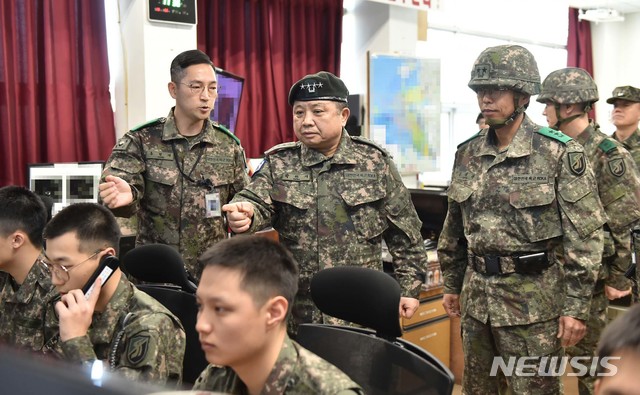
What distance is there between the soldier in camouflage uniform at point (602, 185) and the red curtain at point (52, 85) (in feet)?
9.29

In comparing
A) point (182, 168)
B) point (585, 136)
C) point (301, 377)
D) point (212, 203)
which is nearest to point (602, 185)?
point (585, 136)

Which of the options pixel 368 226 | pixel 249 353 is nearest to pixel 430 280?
pixel 368 226

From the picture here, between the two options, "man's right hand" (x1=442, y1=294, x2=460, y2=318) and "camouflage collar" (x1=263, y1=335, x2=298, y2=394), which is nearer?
"camouflage collar" (x1=263, y1=335, x2=298, y2=394)

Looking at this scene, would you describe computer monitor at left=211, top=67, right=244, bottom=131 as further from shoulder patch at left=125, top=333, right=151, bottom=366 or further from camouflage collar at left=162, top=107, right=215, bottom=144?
shoulder patch at left=125, top=333, right=151, bottom=366

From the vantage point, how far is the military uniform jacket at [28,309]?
218cm

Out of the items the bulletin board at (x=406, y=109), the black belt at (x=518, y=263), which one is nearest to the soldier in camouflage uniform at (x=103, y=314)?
the black belt at (x=518, y=263)

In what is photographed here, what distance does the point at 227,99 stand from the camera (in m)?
4.34

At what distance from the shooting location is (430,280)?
414 cm

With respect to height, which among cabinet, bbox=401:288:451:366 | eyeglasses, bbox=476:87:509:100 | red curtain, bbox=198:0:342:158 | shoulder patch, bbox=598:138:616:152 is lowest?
cabinet, bbox=401:288:451:366

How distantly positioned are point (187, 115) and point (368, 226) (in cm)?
98

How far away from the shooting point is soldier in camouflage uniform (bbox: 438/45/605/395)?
2328mm

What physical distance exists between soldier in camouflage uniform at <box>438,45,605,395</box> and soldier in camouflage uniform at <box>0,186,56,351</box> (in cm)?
154

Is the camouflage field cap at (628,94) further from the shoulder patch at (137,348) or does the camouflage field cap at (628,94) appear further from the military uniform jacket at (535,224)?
the shoulder patch at (137,348)

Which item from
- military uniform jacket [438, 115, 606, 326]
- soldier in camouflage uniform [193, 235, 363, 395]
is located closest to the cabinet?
military uniform jacket [438, 115, 606, 326]
